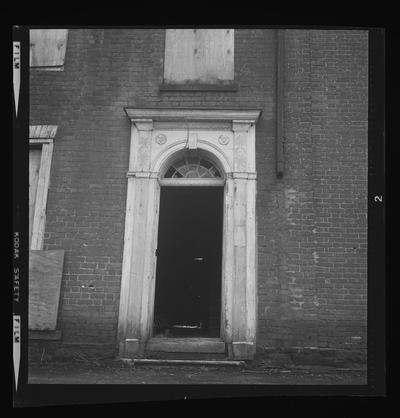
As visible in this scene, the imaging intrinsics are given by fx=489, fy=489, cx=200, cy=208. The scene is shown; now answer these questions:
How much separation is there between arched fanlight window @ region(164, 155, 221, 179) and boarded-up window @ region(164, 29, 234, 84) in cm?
116

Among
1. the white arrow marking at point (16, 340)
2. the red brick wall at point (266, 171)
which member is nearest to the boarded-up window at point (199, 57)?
the red brick wall at point (266, 171)

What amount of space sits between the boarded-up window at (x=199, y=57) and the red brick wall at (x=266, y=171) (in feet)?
0.49

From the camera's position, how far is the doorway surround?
21.5ft

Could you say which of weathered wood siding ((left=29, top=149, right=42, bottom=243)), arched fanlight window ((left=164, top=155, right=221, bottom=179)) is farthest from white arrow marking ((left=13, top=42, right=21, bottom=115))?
arched fanlight window ((left=164, top=155, right=221, bottom=179))

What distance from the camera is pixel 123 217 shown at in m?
6.89

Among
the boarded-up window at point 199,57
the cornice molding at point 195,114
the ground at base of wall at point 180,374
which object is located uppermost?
the boarded-up window at point 199,57

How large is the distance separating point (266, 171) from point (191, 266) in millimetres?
3466

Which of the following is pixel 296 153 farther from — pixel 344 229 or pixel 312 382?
pixel 312 382

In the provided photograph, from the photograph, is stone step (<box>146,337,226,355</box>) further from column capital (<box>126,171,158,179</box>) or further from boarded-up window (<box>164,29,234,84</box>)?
boarded-up window (<box>164,29,234,84</box>)

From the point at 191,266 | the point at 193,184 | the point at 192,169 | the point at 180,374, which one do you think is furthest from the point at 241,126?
the point at 191,266

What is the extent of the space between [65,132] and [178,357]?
141 inches

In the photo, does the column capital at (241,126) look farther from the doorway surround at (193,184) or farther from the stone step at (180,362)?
the stone step at (180,362)

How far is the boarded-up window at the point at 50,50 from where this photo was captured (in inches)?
287

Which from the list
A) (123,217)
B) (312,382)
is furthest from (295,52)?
(312,382)
